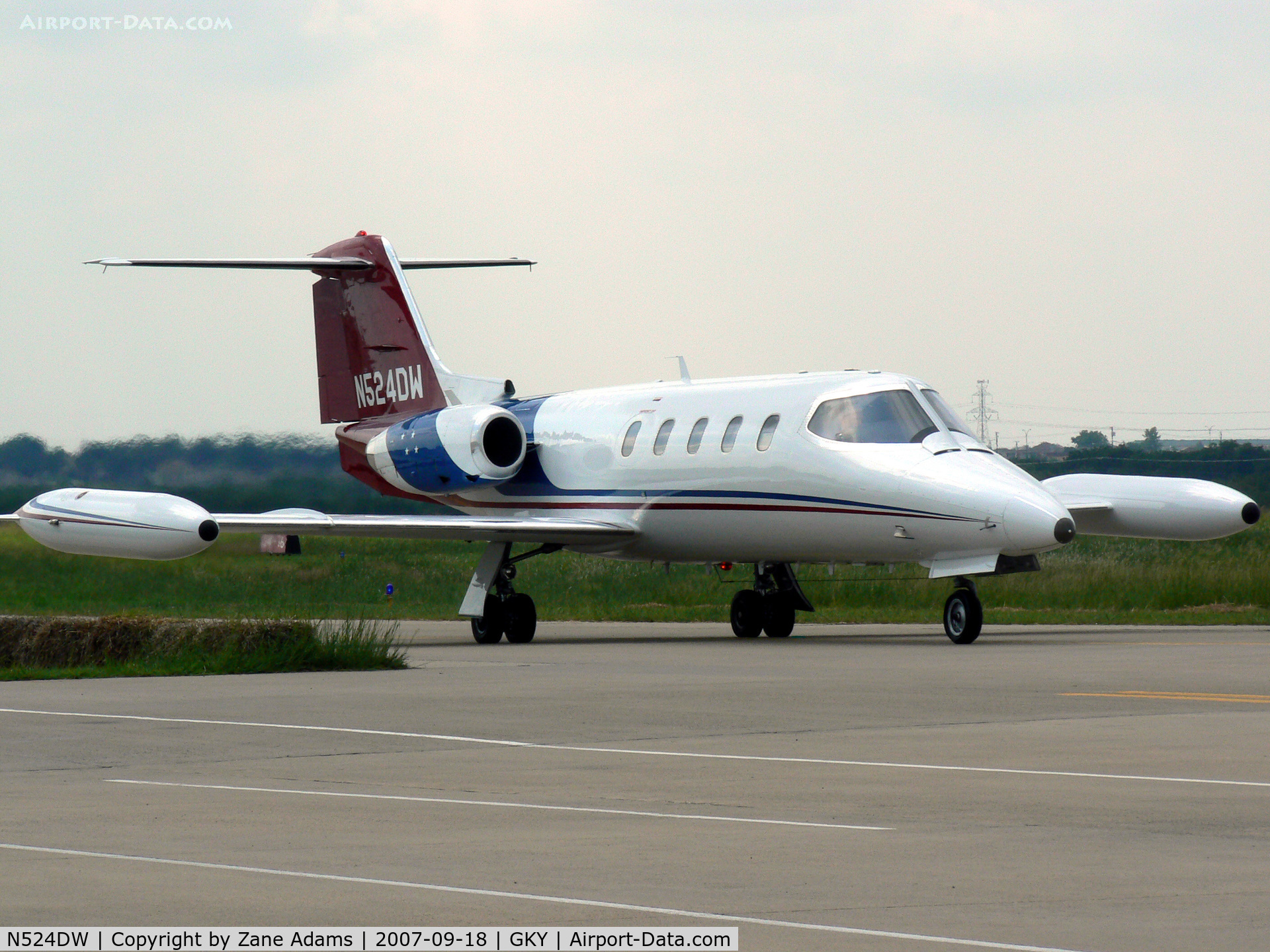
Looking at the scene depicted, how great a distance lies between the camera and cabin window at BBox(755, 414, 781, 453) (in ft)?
83.3

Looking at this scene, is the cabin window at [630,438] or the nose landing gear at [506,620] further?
the cabin window at [630,438]

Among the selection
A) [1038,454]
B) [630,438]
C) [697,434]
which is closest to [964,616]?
[697,434]

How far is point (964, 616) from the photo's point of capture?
23.1 meters

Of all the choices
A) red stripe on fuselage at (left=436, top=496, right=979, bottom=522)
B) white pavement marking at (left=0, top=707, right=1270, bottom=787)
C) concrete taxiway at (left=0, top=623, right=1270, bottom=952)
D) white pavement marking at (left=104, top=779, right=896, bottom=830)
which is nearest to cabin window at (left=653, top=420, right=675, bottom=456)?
red stripe on fuselage at (left=436, top=496, right=979, bottom=522)

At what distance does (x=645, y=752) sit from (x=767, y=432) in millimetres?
13974

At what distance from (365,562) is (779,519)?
1696cm

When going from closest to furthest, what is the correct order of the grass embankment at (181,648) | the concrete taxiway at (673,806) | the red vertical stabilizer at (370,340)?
the concrete taxiway at (673,806)
the grass embankment at (181,648)
the red vertical stabilizer at (370,340)

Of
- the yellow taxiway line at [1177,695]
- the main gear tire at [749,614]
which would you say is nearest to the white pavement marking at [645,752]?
the yellow taxiway line at [1177,695]

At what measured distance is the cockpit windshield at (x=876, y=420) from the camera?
24219 millimetres

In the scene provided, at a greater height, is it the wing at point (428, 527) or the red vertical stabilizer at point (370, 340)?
the red vertical stabilizer at point (370, 340)

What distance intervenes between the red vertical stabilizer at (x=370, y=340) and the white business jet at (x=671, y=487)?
0.04 m

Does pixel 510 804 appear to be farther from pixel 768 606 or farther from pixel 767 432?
pixel 768 606

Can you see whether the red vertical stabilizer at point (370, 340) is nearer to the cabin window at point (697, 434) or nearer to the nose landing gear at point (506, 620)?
the nose landing gear at point (506, 620)

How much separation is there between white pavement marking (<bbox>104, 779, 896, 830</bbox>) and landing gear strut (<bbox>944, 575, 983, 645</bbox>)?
14.0m
